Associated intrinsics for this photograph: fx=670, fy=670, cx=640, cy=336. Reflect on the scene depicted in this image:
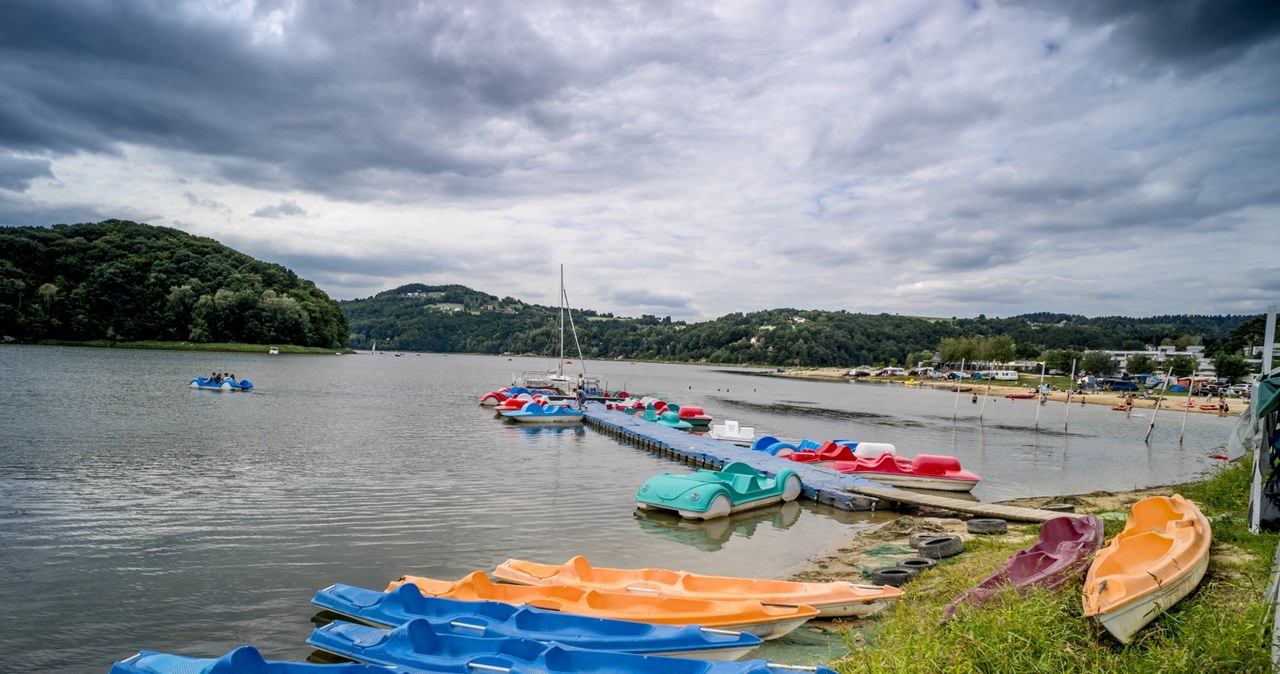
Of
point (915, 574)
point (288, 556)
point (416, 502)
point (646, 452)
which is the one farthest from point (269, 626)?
point (646, 452)

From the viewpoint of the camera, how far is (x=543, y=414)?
41.4 meters

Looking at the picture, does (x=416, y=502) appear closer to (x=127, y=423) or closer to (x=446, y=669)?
(x=446, y=669)

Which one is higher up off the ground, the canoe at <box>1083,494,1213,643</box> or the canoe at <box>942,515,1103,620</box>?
the canoe at <box>1083,494,1213,643</box>

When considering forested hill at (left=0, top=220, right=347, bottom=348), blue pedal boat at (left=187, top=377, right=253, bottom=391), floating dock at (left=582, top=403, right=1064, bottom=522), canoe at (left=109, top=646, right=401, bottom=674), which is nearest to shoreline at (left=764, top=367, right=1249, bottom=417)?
floating dock at (left=582, top=403, right=1064, bottom=522)

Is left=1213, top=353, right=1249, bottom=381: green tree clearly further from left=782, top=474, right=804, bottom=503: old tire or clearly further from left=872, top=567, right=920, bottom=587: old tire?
left=872, top=567, right=920, bottom=587: old tire

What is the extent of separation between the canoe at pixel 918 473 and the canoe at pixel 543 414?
69.2 feet

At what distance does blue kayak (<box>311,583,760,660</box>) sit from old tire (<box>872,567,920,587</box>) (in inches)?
168

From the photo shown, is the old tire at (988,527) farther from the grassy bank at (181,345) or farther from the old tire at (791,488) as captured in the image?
the grassy bank at (181,345)

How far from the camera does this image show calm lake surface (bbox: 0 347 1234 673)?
10508 millimetres

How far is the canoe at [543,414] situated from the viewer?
41.0m

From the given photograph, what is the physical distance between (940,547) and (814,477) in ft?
28.8

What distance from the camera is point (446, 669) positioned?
721cm

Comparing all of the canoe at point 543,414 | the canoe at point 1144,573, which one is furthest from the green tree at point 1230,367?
the canoe at point 1144,573

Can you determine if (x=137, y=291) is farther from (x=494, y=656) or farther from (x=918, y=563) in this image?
(x=918, y=563)
